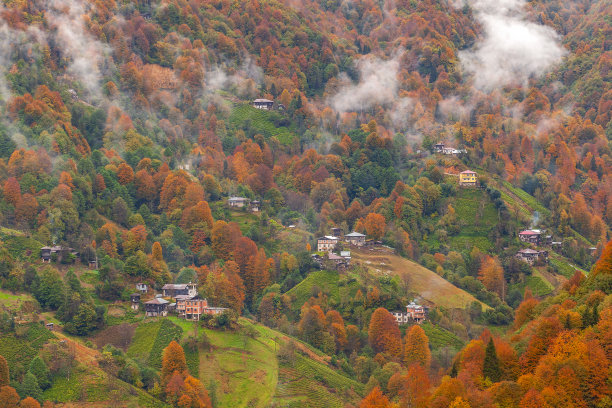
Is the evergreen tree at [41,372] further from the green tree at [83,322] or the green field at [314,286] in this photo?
the green field at [314,286]

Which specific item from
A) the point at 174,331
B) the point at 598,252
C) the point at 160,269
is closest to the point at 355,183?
the point at 598,252

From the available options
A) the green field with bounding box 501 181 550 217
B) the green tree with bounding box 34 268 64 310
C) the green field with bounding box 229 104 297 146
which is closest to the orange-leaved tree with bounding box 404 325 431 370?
the green tree with bounding box 34 268 64 310

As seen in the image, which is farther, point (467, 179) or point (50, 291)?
point (467, 179)

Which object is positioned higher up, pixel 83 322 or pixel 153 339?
pixel 83 322

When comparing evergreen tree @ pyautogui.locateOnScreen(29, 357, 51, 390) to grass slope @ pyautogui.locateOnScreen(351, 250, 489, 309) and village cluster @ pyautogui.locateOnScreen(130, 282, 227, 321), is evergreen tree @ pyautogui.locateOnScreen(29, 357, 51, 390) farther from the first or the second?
grass slope @ pyautogui.locateOnScreen(351, 250, 489, 309)

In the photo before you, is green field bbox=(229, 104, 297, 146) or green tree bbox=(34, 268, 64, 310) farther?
green field bbox=(229, 104, 297, 146)

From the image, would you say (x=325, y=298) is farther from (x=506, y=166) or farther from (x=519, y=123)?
(x=519, y=123)

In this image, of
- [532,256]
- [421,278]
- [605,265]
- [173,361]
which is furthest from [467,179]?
[173,361]

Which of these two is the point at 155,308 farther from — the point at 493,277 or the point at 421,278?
the point at 493,277
